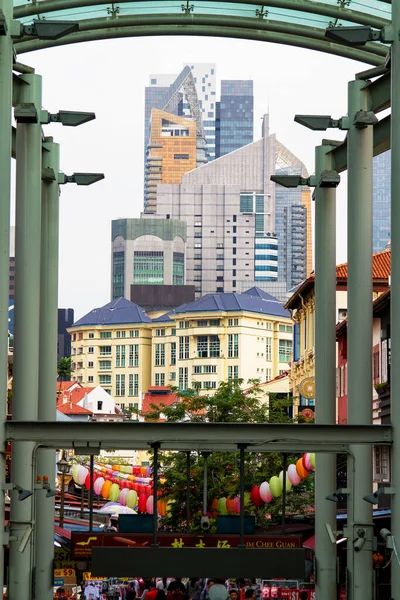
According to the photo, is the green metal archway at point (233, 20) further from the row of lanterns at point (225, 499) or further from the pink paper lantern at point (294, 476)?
the pink paper lantern at point (294, 476)

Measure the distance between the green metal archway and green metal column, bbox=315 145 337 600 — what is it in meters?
2.92

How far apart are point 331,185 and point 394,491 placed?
37.9ft

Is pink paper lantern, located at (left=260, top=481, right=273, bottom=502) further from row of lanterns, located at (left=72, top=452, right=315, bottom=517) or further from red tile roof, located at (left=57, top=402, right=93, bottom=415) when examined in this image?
red tile roof, located at (left=57, top=402, right=93, bottom=415)

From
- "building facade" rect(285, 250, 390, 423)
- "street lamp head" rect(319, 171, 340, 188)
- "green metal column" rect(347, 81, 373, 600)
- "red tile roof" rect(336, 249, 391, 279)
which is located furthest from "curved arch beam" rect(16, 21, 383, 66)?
"red tile roof" rect(336, 249, 391, 279)

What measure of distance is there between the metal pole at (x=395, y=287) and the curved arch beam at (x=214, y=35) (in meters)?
6.77

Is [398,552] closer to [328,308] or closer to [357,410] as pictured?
[357,410]

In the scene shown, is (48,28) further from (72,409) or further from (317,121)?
(72,409)

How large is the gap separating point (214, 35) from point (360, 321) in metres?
7.16

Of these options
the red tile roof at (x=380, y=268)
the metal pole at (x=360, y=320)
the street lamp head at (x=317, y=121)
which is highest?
the red tile roof at (x=380, y=268)

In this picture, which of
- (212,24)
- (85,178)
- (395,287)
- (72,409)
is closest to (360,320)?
(395,287)

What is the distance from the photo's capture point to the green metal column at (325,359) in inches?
1184

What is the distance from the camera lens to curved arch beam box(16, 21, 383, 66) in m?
30.5

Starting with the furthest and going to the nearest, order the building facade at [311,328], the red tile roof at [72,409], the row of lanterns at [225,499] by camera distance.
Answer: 1. the red tile roof at [72,409]
2. the building facade at [311,328]
3. the row of lanterns at [225,499]

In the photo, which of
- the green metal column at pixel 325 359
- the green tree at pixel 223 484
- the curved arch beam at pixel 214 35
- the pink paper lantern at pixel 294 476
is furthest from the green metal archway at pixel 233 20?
the green tree at pixel 223 484
